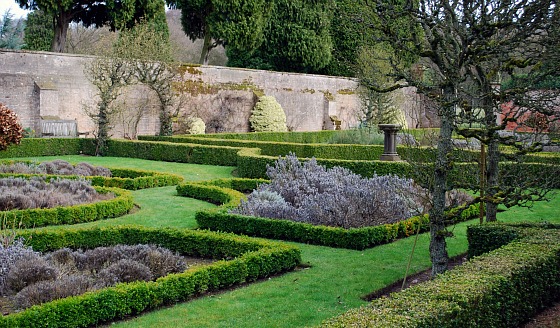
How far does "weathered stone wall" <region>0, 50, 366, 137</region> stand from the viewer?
1969cm

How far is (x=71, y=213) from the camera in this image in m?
8.59

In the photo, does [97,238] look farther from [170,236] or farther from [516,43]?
[516,43]

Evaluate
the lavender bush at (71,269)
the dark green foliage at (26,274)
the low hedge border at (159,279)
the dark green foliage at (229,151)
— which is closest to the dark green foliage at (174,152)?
the dark green foliage at (229,151)

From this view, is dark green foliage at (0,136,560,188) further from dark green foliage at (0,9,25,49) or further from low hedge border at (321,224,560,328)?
dark green foliage at (0,9,25,49)

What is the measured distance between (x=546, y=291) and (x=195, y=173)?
1037 cm

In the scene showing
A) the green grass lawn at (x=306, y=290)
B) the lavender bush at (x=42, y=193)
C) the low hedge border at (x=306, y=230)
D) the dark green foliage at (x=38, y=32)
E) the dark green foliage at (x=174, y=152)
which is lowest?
the green grass lawn at (x=306, y=290)

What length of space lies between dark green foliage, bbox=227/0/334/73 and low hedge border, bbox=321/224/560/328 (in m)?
27.0

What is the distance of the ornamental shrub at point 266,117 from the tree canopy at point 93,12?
585 centimetres

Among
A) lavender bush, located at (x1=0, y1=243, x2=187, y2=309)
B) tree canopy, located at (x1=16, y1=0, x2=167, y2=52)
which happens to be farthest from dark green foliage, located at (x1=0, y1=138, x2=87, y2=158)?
lavender bush, located at (x1=0, y1=243, x2=187, y2=309)

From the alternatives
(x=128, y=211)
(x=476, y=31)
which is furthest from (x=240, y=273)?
(x=128, y=211)

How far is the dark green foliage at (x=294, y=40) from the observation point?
31.7 m

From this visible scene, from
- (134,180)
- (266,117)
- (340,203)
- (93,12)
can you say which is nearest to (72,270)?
(340,203)

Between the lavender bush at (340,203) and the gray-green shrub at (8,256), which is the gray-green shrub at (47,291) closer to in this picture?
the gray-green shrub at (8,256)

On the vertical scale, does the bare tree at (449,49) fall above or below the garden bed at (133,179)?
above
